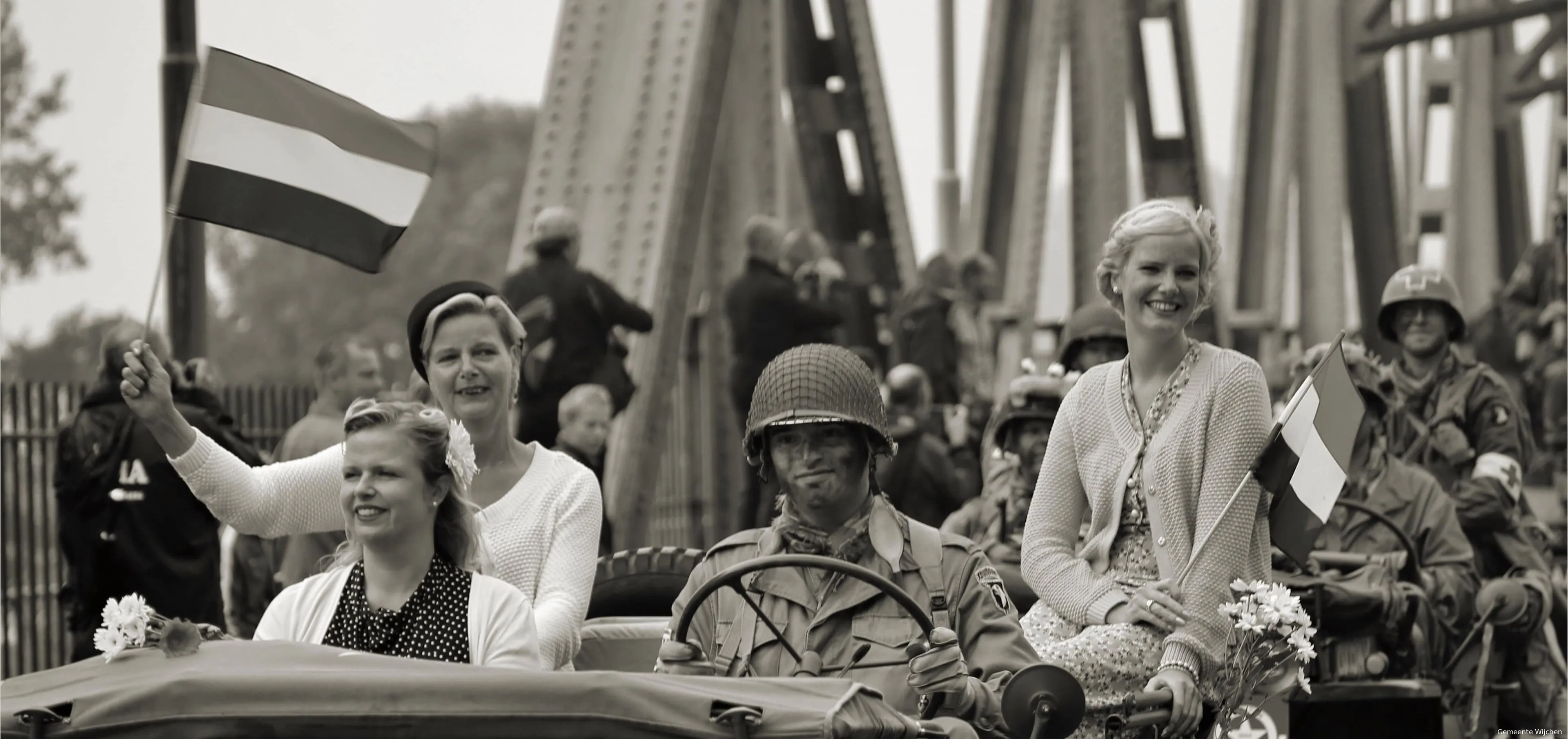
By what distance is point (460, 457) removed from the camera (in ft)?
16.5

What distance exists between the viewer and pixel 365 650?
4.81 meters

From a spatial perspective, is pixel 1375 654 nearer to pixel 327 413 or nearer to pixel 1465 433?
pixel 1465 433

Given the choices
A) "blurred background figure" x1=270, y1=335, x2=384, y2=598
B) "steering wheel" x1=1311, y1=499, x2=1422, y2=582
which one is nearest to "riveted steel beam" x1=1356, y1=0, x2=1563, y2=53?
"blurred background figure" x1=270, y1=335, x2=384, y2=598

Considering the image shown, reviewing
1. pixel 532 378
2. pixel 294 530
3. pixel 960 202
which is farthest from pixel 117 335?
pixel 960 202

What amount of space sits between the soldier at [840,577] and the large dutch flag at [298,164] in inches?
85.0

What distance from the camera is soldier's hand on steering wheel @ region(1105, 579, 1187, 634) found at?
18.0ft

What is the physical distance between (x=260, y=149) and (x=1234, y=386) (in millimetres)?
2742

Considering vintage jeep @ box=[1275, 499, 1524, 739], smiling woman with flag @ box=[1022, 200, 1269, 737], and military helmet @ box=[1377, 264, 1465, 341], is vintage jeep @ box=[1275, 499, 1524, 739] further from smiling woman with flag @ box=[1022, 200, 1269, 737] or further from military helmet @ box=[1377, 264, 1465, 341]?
military helmet @ box=[1377, 264, 1465, 341]

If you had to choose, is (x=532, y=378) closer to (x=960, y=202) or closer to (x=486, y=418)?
(x=486, y=418)

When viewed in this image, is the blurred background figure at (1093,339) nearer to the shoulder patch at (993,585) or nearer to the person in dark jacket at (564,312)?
the person in dark jacket at (564,312)

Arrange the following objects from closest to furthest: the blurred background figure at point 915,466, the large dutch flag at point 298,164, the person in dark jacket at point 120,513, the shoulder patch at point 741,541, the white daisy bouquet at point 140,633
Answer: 1. the white daisy bouquet at point 140,633
2. the shoulder patch at point 741,541
3. the large dutch flag at point 298,164
4. the person in dark jacket at point 120,513
5. the blurred background figure at point 915,466

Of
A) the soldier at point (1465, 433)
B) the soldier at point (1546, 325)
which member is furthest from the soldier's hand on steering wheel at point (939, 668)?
the soldier at point (1546, 325)

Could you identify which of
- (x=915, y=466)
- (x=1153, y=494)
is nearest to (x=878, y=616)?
(x=1153, y=494)

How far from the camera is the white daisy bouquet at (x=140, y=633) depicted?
4262mm
